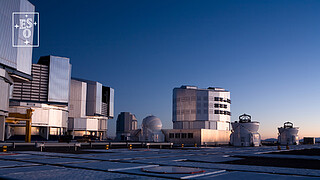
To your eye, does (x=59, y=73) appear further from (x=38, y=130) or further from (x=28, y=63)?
Answer: (x=28, y=63)

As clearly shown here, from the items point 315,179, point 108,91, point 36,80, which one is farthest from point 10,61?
point 108,91

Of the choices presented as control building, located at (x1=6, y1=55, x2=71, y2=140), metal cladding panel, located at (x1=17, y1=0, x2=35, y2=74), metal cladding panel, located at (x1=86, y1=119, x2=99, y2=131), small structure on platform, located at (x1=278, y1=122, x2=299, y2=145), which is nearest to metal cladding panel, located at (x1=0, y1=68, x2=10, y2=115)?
metal cladding panel, located at (x1=17, y1=0, x2=35, y2=74)

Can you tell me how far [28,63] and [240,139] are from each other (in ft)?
170

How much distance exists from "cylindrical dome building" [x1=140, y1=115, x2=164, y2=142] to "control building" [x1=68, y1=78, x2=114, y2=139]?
135 feet

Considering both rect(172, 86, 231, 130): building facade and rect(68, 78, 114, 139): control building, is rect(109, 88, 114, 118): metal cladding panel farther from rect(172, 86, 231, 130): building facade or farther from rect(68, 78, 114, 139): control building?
rect(172, 86, 231, 130): building facade

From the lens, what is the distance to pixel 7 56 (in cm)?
6303

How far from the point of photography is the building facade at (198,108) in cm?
10469

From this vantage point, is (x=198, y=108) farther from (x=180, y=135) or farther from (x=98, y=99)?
(x=98, y=99)

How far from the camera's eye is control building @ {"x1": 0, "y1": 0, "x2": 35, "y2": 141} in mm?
61500

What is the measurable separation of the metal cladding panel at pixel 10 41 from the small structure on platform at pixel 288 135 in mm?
78872

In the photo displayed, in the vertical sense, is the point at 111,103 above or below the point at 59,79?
below

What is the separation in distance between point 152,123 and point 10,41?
42.2 metres

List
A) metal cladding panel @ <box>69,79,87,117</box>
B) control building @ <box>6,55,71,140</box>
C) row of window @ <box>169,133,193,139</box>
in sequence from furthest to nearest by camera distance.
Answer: metal cladding panel @ <box>69,79,87,117</box>
control building @ <box>6,55,71,140</box>
row of window @ <box>169,133,193,139</box>

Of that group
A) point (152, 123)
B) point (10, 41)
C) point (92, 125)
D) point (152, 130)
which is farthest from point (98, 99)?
point (10, 41)
